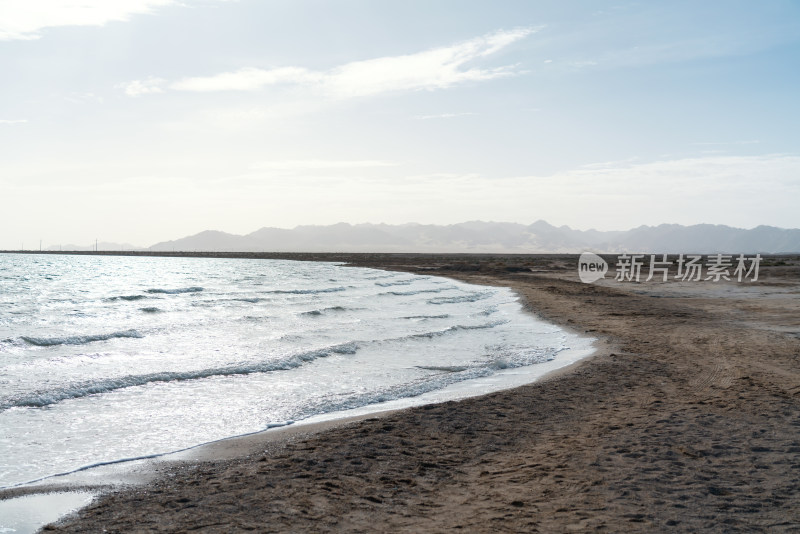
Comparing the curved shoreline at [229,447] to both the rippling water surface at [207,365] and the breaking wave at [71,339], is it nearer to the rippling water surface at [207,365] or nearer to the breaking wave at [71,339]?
the rippling water surface at [207,365]

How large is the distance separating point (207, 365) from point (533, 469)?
1081 centimetres

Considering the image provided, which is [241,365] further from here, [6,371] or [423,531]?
[423,531]

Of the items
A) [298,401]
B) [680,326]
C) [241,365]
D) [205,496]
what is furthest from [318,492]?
[680,326]

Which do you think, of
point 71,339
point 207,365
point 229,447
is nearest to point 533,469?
point 229,447

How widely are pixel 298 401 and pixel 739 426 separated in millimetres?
7804

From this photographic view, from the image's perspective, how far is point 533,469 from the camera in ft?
23.6

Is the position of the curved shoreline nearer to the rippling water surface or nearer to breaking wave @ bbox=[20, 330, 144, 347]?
the rippling water surface

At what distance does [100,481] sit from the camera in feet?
23.0

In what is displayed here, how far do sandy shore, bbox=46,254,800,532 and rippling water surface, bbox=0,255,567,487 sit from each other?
1.83m

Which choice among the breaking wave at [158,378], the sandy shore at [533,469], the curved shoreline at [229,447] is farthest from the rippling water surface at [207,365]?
the sandy shore at [533,469]

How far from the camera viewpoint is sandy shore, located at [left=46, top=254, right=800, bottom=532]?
18.7ft

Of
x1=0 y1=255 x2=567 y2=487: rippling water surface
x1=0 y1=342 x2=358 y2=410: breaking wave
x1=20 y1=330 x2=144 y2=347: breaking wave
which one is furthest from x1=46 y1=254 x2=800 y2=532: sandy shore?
x1=20 y1=330 x2=144 y2=347: breaking wave

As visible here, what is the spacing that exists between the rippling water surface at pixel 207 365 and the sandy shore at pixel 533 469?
72.1 inches

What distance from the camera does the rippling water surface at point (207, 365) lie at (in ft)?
30.3
